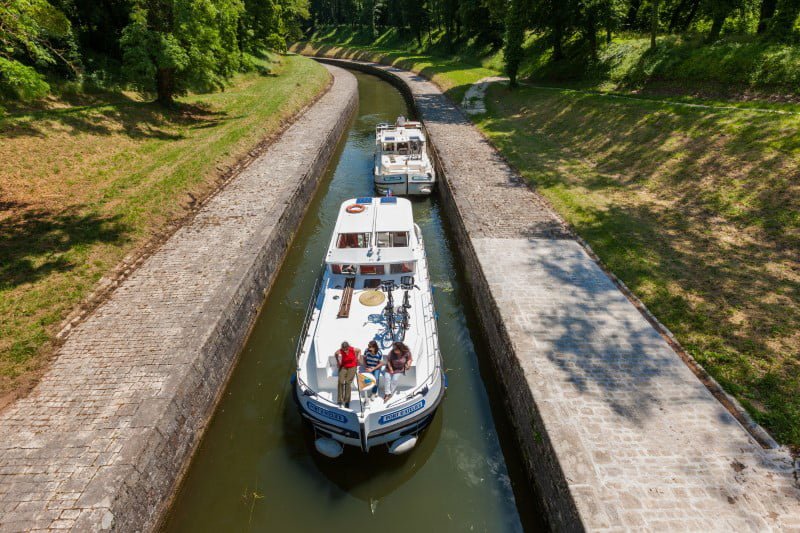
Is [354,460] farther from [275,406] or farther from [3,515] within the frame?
[3,515]

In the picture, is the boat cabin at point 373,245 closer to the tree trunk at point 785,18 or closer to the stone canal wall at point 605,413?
the stone canal wall at point 605,413

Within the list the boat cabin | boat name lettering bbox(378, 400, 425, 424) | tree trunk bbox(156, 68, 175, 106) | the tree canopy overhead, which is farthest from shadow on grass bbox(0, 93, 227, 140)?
the tree canopy overhead

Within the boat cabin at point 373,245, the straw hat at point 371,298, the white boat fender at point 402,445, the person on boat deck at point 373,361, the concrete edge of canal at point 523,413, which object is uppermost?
the boat cabin at point 373,245

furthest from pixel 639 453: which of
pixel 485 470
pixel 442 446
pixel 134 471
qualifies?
pixel 134 471

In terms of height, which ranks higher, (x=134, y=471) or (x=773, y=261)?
(x=773, y=261)

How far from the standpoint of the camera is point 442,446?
954 cm

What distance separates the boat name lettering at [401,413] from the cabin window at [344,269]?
4.84 metres

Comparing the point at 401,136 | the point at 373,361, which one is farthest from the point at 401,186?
the point at 373,361

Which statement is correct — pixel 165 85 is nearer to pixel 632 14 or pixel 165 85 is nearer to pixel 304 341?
pixel 304 341

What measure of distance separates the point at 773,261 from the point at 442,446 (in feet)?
38.0

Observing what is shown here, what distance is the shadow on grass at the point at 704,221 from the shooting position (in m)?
9.58

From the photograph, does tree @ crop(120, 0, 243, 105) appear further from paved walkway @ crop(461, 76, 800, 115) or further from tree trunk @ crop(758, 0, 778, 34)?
tree trunk @ crop(758, 0, 778, 34)

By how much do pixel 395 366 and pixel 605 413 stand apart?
4.55 metres

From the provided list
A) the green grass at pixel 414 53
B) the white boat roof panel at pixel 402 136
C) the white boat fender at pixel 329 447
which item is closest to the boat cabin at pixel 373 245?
the white boat fender at pixel 329 447
